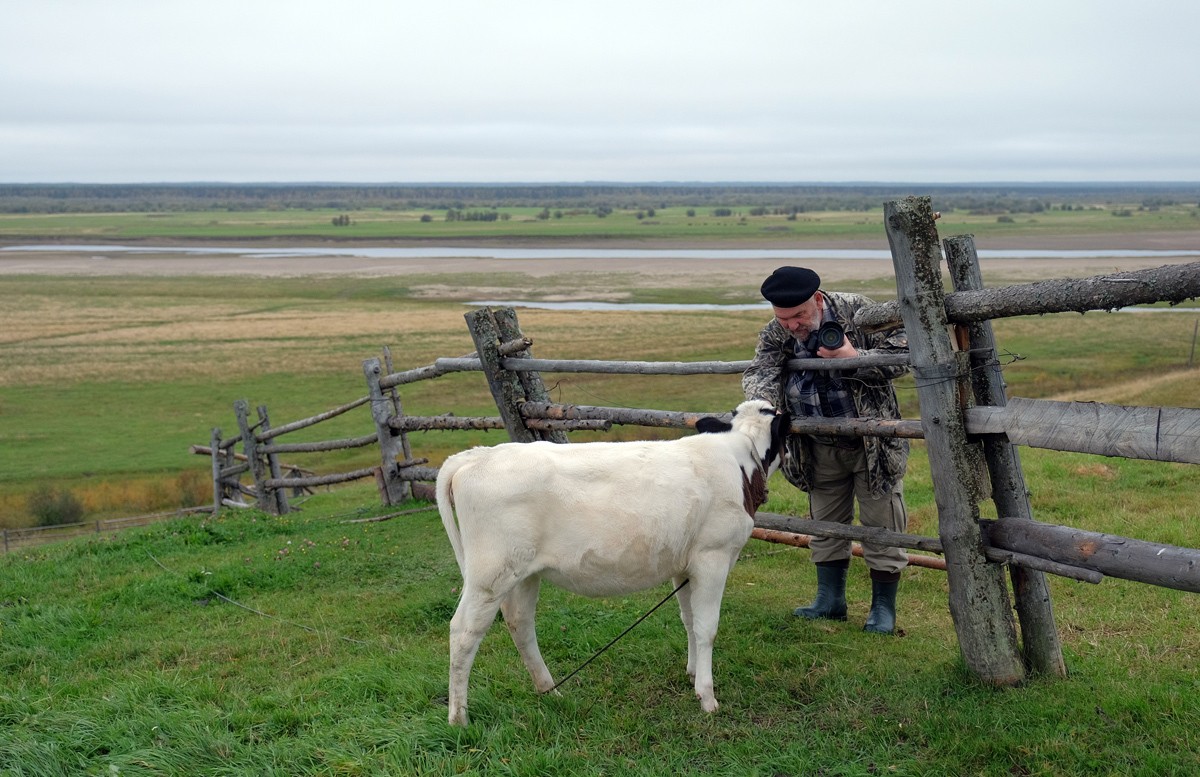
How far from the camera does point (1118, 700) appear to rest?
15.7ft

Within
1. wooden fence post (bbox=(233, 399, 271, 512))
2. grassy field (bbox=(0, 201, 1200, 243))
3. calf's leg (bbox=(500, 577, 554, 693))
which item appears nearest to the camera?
calf's leg (bbox=(500, 577, 554, 693))

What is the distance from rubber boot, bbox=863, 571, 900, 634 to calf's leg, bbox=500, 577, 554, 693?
2.18 meters

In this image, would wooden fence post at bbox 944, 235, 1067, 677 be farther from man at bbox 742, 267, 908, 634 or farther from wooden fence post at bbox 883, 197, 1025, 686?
man at bbox 742, 267, 908, 634

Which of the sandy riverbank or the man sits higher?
the man

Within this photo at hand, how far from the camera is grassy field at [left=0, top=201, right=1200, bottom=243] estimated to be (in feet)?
Answer: 356

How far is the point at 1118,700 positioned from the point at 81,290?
231 ft

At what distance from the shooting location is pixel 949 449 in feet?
16.8

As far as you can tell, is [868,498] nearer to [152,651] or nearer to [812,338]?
[812,338]

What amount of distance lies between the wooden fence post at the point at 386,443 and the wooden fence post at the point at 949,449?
7.72 meters

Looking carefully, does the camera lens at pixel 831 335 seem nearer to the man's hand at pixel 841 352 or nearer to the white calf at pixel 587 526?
the man's hand at pixel 841 352

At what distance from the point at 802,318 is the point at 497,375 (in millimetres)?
3332

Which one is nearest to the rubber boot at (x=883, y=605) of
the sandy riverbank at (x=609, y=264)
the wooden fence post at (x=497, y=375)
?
the wooden fence post at (x=497, y=375)

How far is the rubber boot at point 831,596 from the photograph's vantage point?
6.55 metres

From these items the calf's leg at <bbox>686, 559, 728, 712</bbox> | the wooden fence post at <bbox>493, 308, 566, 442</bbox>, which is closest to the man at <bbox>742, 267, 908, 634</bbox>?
the calf's leg at <bbox>686, 559, 728, 712</bbox>
